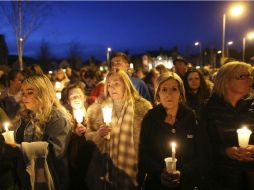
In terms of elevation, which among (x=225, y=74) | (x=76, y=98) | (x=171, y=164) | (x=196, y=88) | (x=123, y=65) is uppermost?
(x=123, y=65)

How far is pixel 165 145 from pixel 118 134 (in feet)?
2.75

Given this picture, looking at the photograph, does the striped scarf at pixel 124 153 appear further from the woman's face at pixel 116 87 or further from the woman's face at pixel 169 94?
the woman's face at pixel 169 94

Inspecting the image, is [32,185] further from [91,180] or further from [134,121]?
[134,121]

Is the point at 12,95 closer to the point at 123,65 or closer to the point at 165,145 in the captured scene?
the point at 123,65

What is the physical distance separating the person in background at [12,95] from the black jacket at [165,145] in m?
3.20

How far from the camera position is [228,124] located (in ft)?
13.3

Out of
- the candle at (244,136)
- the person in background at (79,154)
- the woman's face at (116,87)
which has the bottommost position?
the person in background at (79,154)

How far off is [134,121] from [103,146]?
53 centimetres

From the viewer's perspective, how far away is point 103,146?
4617 mm

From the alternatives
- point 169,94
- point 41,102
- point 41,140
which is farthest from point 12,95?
point 169,94

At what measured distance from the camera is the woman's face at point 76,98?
5675mm

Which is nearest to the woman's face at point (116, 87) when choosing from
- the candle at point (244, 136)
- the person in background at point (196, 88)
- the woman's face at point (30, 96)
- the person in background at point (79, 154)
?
the person in background at point (79, 154)

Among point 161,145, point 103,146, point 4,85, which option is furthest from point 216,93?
point 4,85

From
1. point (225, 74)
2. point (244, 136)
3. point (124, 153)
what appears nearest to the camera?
point (244, 136)
